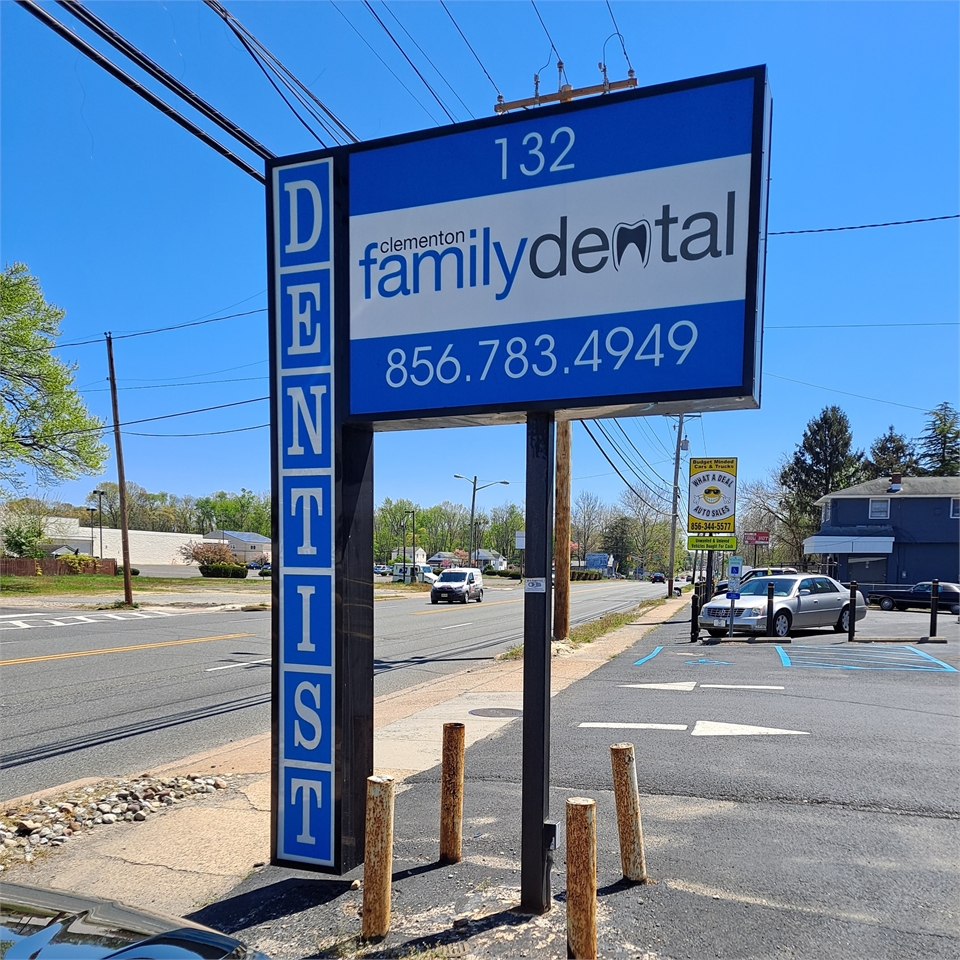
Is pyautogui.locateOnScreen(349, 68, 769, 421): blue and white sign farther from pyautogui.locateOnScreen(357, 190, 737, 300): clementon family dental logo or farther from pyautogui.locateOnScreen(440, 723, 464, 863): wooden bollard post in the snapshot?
pyautogui.locateOnScreen(440, 723, 464, 863): wooden bollard post

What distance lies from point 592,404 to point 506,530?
11996cm

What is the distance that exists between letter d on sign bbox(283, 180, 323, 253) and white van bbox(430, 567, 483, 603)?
30.9 meters

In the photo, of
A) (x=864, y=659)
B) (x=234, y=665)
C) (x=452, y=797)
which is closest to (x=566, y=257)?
(x=452, y=797)

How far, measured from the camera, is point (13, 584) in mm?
34875

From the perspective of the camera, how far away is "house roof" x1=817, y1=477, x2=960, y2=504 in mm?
42594

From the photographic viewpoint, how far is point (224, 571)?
181 feet

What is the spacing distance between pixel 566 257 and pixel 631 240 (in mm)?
345

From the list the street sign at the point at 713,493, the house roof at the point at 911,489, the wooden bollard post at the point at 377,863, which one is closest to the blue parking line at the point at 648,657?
the street sign at the point at 713,493

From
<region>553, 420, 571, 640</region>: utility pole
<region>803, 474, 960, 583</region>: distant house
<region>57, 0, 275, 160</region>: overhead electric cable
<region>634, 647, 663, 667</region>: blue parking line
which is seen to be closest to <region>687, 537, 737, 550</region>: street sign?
<region>634, 647, 663, 667</region>: blue parking line

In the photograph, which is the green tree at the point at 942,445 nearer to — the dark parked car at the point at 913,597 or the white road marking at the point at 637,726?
the dark parked car at the point at 913,597

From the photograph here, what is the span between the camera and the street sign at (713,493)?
22.5 meters

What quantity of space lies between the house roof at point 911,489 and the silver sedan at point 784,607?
1092 inches

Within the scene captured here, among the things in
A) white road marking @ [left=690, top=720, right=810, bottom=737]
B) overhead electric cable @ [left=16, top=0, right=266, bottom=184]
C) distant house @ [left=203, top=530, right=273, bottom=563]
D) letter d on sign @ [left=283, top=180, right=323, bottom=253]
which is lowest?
distant house @ [left=203, top=530, right=273, bottom=563]

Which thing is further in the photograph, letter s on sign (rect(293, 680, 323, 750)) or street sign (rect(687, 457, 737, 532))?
street sign (rect(687, 457, 737, 532))
